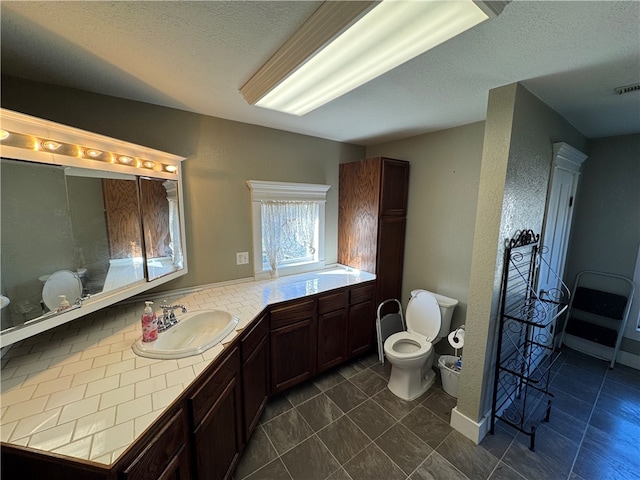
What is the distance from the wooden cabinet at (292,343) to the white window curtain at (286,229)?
66cm

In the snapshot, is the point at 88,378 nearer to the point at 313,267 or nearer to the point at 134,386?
the point at 134,386

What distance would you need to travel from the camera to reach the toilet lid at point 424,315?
7.64 feet

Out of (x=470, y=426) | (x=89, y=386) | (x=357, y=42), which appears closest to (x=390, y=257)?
(x=470, y=426)

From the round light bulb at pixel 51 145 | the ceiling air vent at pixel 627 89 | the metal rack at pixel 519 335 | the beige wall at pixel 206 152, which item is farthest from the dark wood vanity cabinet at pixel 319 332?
the ceiling air vent at pixel 627 89

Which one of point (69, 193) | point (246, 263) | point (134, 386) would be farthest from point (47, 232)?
point (246, 263)

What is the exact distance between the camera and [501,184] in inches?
60.2

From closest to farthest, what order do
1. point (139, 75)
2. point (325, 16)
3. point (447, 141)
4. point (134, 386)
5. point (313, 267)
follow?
1. point (325, 16)
2. point (134, 386)
3. point (139, 75)
4. point (447, 141)
5. point (313, 267)

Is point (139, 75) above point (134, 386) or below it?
above

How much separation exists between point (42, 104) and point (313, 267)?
96.4 inches

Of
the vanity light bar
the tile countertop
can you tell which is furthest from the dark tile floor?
the vanity light bar

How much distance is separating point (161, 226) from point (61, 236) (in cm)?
63

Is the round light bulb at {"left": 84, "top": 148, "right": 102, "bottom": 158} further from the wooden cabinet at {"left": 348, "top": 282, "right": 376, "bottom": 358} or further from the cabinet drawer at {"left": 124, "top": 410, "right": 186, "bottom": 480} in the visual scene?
the wooden cabinet at {"left": 348, "top": 282, "right": 376, "bottom": 358}

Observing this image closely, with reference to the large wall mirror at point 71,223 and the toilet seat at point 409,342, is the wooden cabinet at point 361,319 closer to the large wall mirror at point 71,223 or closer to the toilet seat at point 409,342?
the toilet seat at point 409,342

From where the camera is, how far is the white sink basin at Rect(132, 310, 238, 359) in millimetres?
1268
